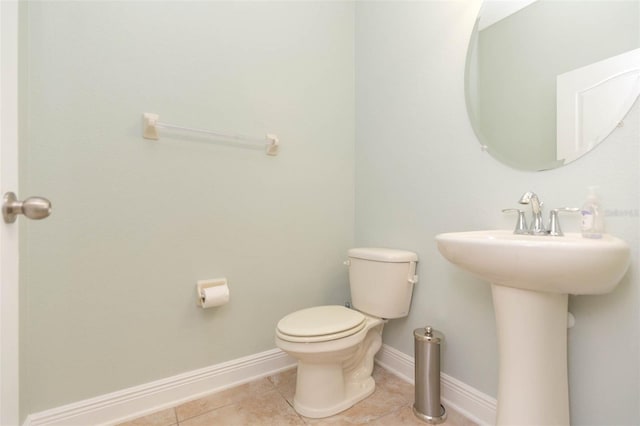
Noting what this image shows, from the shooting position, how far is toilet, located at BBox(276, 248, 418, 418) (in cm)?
118

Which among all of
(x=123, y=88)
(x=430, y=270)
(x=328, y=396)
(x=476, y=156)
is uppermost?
(x=123, y=88)

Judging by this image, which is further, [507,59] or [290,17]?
[290,17]

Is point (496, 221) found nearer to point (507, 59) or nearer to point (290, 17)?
point (507, 59)

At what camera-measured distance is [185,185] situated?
1.36m

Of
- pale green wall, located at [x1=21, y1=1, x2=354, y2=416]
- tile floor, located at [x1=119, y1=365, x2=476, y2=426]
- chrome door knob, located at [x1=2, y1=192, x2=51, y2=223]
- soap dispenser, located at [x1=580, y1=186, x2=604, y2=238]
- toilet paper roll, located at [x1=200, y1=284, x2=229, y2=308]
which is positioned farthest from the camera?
toilet paper roll, located at [x1=200, y1=284, x2=229, y2=308]

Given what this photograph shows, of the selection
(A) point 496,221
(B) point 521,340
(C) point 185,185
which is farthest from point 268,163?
(B) point 521,340

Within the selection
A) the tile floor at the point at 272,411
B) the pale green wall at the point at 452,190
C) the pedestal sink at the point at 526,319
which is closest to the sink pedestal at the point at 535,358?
the pedestal sink at the point at 526,319

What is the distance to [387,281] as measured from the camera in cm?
142

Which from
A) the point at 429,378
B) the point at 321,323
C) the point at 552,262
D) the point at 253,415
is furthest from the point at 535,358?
the point at 253,415

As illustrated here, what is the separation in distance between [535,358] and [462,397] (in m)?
0.50

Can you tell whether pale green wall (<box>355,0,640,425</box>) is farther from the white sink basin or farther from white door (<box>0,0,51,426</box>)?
white door (<box>0,0,51,426</box>)

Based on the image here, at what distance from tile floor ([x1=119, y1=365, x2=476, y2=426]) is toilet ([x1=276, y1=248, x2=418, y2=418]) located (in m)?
0.05

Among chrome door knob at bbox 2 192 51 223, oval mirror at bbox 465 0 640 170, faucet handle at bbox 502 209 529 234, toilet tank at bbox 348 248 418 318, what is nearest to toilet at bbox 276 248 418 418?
toilet tank at bbox 348 248 418 318

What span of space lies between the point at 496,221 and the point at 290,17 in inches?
58.5
